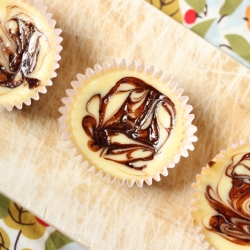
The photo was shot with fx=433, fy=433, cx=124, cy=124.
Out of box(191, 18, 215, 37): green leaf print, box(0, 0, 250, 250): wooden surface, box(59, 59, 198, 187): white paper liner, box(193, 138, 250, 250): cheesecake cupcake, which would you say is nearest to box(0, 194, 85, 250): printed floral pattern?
box(0, 0, 250, 250): wooden surface

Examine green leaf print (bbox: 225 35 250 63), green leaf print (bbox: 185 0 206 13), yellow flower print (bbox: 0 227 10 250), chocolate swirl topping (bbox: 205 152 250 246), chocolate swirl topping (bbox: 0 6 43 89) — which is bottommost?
yellow flower print (bbox: 0 227 10 250)

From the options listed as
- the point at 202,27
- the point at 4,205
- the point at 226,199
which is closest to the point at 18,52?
the point at 4,205

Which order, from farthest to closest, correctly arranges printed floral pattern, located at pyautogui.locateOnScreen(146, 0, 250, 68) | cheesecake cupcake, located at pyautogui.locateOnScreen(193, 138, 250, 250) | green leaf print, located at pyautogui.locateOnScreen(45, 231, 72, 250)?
green leaf print, located at pyautogui.locateOnScreen(45, 231, 72, 250) → printed floral pattern, located at pyautogui.locateOnScreen(146, 0, 250, 68) → cheesecake cupcake, located at pyautogui.locateOnScreen(193, 138, 250, 250)

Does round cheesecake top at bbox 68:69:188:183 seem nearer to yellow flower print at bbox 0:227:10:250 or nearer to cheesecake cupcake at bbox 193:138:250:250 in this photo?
cheesecake cupcake at bbox 193:138:250:250

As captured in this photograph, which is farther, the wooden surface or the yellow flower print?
the yellow flower print

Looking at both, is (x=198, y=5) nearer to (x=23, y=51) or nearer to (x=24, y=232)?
(x=23, y=51)

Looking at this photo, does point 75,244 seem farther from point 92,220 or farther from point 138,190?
point 138,190

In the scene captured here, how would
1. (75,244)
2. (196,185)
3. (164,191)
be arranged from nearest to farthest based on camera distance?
(196,185)
(164,191)
(75,244)

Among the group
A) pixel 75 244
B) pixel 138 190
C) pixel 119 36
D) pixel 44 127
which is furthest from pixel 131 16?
pixel 75 244
